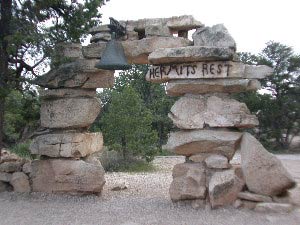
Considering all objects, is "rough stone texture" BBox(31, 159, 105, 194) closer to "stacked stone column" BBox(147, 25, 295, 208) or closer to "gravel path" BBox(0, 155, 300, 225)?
"gravel path" BBox(0, 155, 300, 225)

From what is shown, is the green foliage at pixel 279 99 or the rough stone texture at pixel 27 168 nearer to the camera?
the rough stone texture at pixel 27 168

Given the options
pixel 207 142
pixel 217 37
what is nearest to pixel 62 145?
pixel 207 142

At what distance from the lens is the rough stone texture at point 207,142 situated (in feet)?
20.7

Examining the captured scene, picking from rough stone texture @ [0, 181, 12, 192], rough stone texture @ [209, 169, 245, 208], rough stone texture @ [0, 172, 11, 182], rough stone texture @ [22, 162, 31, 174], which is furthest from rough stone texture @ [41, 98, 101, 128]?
rough stone texture @ [209, 169, 245, 208]

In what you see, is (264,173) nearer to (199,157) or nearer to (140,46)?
(199,157)

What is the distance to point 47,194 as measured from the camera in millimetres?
7270

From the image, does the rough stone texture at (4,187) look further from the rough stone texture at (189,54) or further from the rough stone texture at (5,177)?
the rough stone texture at (189,54)

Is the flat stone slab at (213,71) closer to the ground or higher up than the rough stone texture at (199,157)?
higher up

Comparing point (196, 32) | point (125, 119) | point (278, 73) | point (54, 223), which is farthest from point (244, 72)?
point (278, 73)

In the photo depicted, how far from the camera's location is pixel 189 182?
20.9 ft

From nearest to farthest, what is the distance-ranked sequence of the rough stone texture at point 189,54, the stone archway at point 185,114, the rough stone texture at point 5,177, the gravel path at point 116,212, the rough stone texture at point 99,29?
the gravel path at point 116,212 < the stone archway at point 185,114 < the rough stone texture at point 189,54 < the rough stone texture at point 99,29 < the rough stone texture at point 5,177

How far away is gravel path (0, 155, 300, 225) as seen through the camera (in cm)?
566

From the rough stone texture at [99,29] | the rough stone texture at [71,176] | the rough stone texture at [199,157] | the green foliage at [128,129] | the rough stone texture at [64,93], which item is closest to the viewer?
the rough stone texture at [199,157]

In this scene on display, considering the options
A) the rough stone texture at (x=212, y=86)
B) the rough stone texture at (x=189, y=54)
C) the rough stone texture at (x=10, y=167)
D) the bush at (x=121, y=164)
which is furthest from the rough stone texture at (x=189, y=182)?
the bush at (x=121, y=164)
